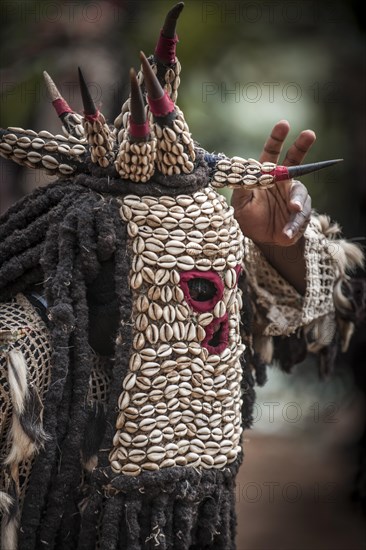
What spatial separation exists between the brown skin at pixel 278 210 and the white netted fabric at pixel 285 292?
0.03 m

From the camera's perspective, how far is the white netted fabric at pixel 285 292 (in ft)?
6.37

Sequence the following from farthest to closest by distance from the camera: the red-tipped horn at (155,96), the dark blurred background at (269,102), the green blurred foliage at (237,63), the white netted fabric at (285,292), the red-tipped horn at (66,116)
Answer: the green blurred foliage at (237,63) < the dark blurred background at (269,102) < the white netted fabric at (285,292) < the red-tipped horn at (66,116) < the red-tipped horn at (155,96)

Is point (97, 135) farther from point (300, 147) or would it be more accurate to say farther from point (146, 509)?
point (146, 509)

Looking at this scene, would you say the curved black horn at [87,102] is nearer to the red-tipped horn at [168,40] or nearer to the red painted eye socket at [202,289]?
the red-tipped horn at [168,40]

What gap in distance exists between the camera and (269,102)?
19.0ft

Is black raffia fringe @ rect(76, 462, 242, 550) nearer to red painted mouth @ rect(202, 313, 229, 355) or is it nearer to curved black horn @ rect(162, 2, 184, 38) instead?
red painted mouth @ rect(202, 313, 229, 355)

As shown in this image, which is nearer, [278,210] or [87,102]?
[87,102]

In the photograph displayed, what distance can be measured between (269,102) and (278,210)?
4120mm

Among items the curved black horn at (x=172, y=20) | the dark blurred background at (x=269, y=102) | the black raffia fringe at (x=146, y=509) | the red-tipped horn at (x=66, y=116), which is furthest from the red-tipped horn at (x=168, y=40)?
the dark blurred background at (x=269, y=102)

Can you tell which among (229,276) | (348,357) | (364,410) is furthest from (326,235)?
(364,410)

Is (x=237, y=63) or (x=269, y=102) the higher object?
(x=237, y=63)

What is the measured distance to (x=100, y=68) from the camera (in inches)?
169

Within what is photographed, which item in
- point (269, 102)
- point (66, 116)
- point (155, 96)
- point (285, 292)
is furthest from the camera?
point (269, 102)

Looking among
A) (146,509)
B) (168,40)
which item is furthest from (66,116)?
(146,509)
